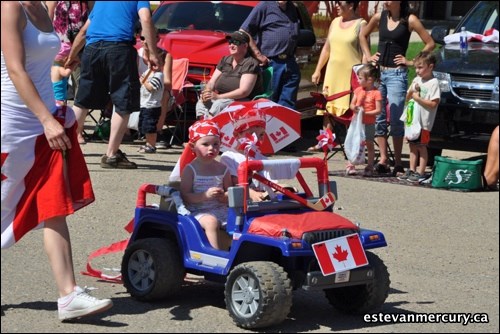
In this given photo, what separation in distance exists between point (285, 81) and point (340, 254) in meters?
7.58

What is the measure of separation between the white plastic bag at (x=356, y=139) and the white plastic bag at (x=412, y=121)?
1.56ft

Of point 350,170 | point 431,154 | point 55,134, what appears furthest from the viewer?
point 431,154

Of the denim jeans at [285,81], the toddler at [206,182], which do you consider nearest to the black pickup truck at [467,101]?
the denim jeans at [285,81]

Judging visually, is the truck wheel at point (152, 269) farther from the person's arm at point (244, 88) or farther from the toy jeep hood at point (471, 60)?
the toy jeep hood at point (471, 60)

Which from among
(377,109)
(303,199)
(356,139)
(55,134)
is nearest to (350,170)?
(356,139)

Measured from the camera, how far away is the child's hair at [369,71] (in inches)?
471

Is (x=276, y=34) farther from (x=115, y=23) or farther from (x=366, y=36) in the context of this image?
(x=115, y=23)

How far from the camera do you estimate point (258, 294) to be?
6.05m

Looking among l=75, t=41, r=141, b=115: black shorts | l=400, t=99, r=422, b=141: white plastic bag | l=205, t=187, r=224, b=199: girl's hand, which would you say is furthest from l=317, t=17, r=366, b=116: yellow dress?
l=205, t=187, r=224, b=199: girl's hand

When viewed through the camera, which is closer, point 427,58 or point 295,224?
point 295,224

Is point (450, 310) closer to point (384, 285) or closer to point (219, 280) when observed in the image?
point (384, 285)

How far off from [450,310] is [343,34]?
703cm

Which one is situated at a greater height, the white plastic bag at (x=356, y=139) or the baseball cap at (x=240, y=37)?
the baseball cap at (x=240, y=37)

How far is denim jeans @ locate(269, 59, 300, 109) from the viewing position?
533 inches
